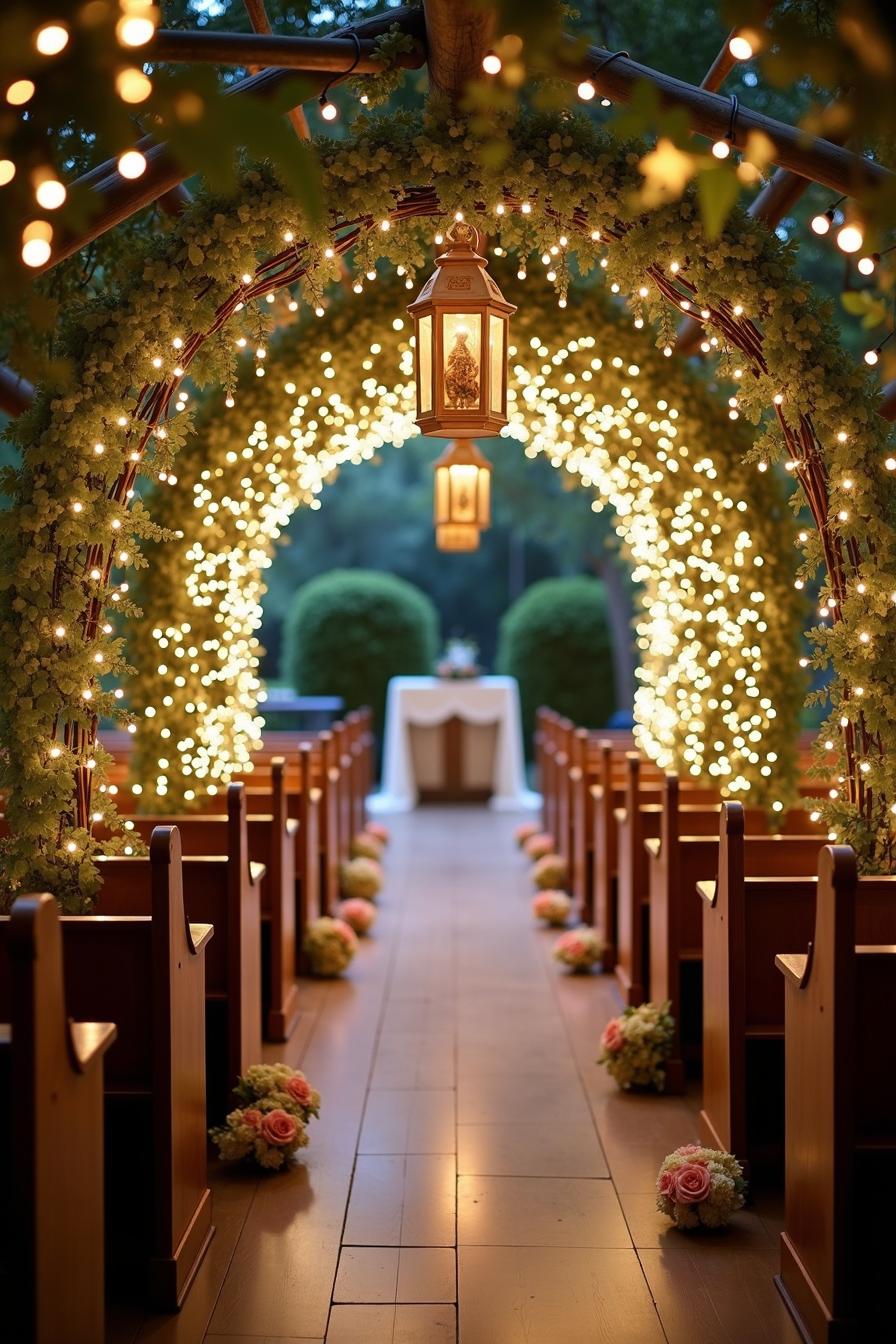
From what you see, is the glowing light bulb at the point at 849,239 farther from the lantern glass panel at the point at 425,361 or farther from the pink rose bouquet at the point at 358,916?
the pink rose bouquet at the point at 358,916

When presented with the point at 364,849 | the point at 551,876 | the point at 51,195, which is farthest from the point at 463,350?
the point at 364,849

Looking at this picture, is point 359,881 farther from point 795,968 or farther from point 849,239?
point 849,239

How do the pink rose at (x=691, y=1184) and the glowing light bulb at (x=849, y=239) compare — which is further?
the pink rose at (x=691, y=1184)

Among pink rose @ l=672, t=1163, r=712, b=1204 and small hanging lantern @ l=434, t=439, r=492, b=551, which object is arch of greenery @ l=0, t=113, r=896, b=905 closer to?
pink rose @ l=672, t=1163, r=712, b=1204

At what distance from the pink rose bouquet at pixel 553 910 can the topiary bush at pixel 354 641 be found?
6450 mm

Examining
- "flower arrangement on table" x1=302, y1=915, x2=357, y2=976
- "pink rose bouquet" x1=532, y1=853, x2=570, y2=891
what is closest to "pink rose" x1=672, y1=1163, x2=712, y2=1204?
"flower arrangement on table" x1=302, y1=915, x2=357, y2=976

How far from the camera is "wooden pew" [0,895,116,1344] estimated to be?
246 centimetres

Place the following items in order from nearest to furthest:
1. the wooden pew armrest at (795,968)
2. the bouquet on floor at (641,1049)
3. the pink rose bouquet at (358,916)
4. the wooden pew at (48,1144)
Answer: the wooden pew at (48,1144)
the wooden pew armrest at (795,968)
the bouquet on floor at (641,1049)
the pink rose bouquet at (358,916)

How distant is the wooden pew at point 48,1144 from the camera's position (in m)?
2.46

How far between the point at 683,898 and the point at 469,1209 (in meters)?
1.60

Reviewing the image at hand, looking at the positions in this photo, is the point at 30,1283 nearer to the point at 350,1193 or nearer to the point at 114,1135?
the point at 114,1135

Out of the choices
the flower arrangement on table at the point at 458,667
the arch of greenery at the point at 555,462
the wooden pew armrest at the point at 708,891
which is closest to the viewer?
the wooden pew armrest at the point at 708,891

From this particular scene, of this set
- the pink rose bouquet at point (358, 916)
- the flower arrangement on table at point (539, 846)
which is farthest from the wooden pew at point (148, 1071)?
the flower arrangement on table at point (539, 846)

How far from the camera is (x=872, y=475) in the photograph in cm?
429
